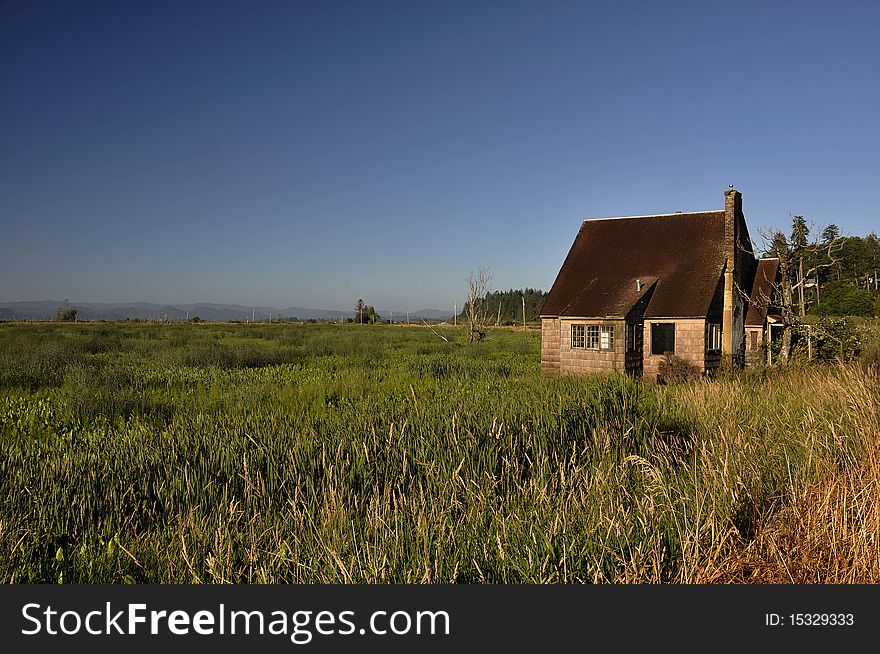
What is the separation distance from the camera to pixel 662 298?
19.3m

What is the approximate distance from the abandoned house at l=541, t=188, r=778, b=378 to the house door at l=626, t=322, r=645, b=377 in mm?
34

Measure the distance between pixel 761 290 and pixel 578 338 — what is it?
7.32m

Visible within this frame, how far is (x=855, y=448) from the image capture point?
5453 mm

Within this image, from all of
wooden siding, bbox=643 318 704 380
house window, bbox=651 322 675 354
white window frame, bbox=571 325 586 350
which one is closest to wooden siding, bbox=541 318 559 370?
white window frame, bbox=571 325 586 350

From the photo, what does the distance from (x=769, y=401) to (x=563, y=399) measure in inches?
134

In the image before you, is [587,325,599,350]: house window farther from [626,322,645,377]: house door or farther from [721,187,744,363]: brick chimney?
[721,187,744,363]: brick chimney

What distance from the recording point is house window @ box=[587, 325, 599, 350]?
19.1m

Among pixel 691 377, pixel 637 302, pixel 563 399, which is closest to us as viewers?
pixel 563 399

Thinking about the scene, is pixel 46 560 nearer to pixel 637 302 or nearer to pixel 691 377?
pixel 691 377

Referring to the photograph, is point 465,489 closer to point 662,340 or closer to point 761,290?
point 761,290

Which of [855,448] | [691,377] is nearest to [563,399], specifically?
[855,448]

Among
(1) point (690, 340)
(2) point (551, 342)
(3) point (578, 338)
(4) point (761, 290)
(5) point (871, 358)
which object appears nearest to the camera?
(5) point (871, 358)

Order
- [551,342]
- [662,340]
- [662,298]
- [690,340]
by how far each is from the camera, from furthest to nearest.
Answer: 1. [662,340]
2. [551,342]
3. [662,298]
4. [690,340]

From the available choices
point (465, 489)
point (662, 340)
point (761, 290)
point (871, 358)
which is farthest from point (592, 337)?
point (465, 489)
